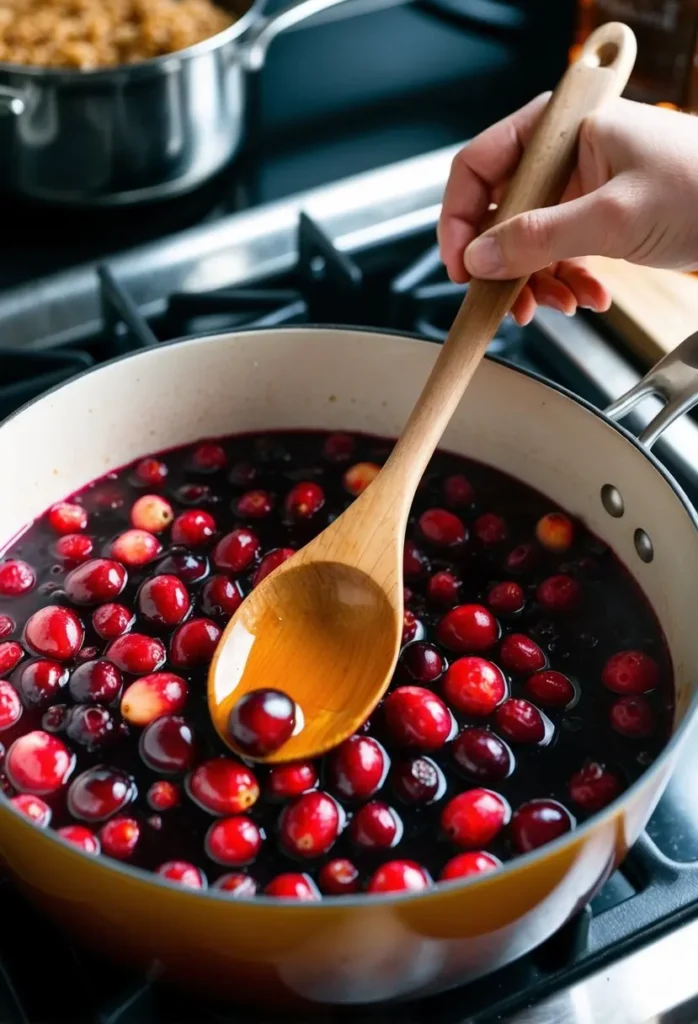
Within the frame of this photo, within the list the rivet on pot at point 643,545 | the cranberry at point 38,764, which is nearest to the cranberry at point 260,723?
the cranberry at point 38,764

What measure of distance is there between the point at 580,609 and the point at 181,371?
394mm

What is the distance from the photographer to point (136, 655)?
0.86 meters

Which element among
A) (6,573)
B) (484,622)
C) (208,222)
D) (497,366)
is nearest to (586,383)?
(497,366)

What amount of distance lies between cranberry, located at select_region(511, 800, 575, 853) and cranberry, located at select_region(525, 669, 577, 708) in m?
0.10

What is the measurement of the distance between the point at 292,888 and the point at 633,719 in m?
0.28

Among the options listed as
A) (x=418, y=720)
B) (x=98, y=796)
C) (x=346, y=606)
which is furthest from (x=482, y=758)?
(x=98, y=796)

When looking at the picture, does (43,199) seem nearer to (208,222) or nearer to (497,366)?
(208,222)

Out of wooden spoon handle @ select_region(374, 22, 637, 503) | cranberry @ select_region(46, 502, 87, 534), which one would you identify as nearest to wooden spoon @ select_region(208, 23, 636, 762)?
wooden spoon handle @ select_region(374, 22, 637, 503)

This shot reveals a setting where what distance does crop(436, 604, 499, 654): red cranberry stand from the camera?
0.88 metres

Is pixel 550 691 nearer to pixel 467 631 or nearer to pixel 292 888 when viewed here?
pixel 467 631

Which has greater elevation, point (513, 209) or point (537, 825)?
point (513, 209)

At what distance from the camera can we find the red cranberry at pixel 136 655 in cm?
86

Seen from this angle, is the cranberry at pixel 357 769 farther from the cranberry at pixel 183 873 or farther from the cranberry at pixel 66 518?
the cranberry at pixel 66 518

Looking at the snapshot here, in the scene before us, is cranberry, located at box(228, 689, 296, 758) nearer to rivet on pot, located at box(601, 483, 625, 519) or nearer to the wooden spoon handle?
the wooden spoon handle
